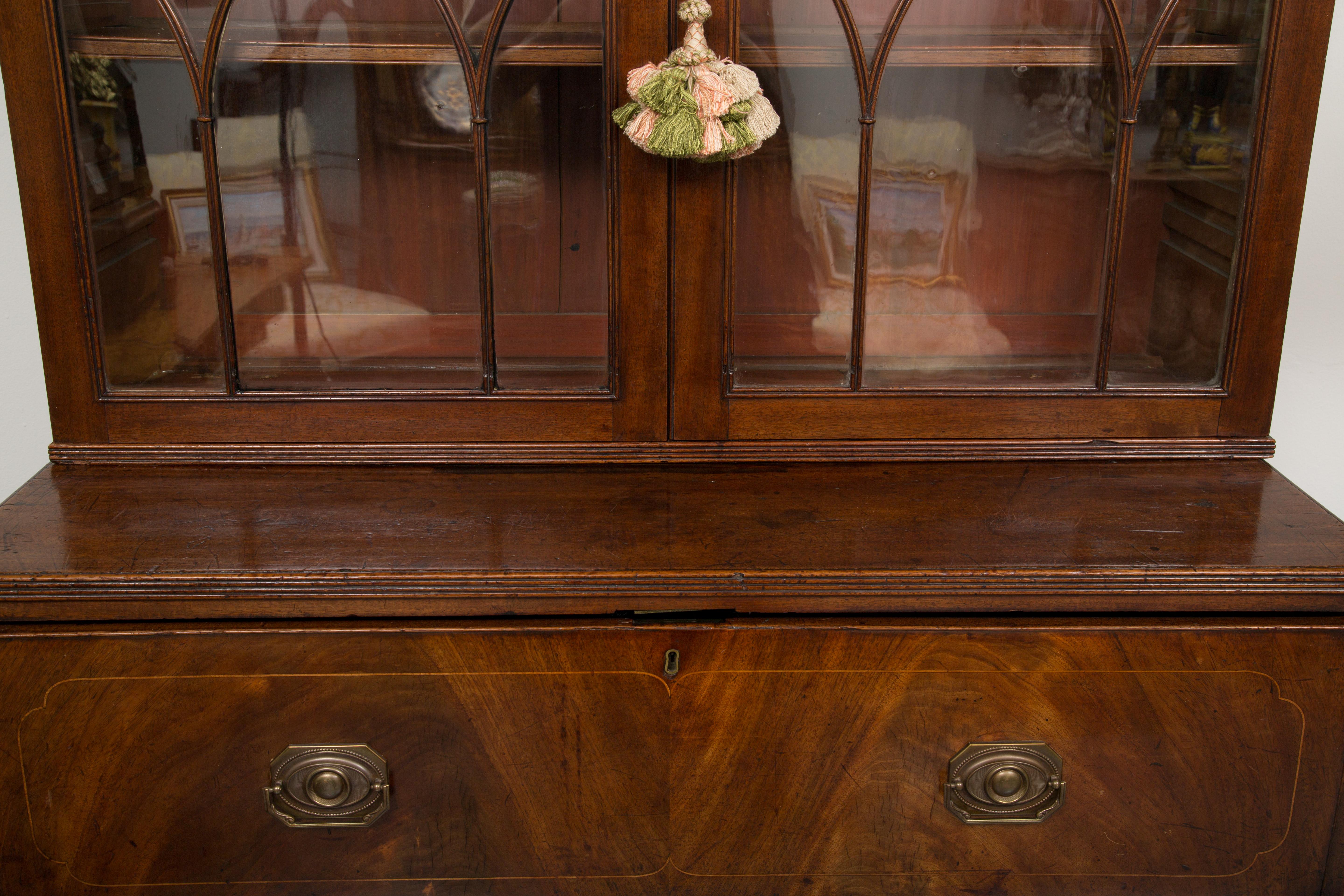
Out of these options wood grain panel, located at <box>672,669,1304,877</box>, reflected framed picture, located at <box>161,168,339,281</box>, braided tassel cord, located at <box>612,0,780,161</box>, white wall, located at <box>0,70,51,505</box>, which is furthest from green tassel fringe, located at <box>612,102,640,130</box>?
white wall, located at <box>0,70,51,505</box>

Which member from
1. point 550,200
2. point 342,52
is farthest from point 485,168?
point 342,52

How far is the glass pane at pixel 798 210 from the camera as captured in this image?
1173 millimetres

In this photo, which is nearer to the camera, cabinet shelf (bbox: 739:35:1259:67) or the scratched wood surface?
the scratched wood surface

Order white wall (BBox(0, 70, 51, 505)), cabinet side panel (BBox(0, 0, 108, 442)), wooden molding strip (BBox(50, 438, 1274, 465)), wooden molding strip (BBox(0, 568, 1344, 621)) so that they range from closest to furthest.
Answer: wooden molding strip (BBox(0, 568, 1344, 621))
cabinet side panel (BBox(0, 0, 108, 442))
wooden molding strip (BBox(50, 438, 1274, 465))
white wall (BBox(0, 70, 51, 505))

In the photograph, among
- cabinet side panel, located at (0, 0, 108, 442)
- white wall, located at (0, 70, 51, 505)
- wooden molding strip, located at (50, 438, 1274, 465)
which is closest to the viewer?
cabinet side panel, located at (0, 0, 108, 442)

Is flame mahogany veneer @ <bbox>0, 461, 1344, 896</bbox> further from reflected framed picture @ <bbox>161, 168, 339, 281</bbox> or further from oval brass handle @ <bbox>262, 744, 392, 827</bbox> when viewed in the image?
reflected framed picture @ <bbox>161, 168, 339, 281</bbox>

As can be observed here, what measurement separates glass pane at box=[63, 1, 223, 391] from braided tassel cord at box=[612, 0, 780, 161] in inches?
18.3

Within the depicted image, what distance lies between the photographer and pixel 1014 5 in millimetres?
1193

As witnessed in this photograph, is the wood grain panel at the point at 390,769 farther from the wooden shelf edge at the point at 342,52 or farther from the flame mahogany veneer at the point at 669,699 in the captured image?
the wooden shelf edge at the point at 342,52

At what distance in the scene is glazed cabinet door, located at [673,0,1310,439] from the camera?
1.19 metres

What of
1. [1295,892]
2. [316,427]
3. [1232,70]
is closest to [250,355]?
[316,427]

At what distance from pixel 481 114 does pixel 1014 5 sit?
56 centimetres

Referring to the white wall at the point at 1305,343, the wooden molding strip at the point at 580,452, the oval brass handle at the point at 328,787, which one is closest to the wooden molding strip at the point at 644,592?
the oval brass handle at the point at 328,787

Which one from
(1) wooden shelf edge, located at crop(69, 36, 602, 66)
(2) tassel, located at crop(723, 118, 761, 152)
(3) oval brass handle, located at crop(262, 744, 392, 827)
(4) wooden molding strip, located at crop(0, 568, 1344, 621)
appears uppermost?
(1) wooden shelf edge, located at crop(69, 36, 602, 66)
